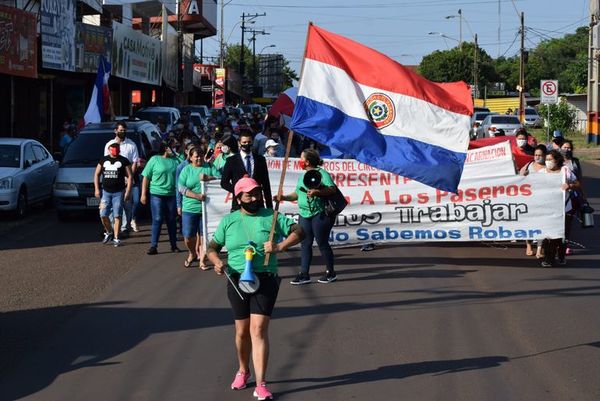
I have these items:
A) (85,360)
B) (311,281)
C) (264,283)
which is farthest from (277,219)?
(311,281)

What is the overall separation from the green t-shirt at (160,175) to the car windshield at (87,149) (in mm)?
4897

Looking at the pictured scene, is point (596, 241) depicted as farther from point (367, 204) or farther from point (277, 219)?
point (277, 219)

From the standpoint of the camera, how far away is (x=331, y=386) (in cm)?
708

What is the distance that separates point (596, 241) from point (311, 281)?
5947 mm

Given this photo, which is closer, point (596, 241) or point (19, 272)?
point (19, 272)

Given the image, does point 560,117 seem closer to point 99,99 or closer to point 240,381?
point 99,99

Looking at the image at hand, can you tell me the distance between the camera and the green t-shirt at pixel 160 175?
13.6 m

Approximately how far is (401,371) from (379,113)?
2395 mm

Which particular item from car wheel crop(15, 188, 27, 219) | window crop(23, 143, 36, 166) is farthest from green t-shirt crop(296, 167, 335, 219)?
window crop(23, 143, 36, 166)

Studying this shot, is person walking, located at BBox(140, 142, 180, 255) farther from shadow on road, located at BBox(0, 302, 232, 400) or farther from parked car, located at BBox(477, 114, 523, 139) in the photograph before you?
parked car, located at BBox(477, 114, 523, 139)

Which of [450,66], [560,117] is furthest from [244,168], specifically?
[450,66]

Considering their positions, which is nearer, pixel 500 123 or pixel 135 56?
pixel 135 56

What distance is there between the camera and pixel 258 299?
679cm

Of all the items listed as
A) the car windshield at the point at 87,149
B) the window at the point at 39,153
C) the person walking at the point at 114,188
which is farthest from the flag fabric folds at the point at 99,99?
the person walking at the point at 114,188
